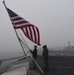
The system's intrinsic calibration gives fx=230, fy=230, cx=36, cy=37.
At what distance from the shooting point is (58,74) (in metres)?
13.9

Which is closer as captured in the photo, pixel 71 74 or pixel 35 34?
pixel 71 74

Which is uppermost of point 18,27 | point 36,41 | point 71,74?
point 18,27

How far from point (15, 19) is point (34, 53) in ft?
9.33

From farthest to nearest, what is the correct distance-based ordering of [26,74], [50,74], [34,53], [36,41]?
1. [34,53]
2. [36,41]
3. [50,74]
4. [26,74]

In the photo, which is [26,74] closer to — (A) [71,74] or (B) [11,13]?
(A) [71,74]

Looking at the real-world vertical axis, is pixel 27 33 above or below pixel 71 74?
above

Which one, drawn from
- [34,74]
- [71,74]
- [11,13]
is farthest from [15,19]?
[71,74]

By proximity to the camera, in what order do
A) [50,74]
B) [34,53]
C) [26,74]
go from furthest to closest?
[34,53] → [50,74] → [26,74]

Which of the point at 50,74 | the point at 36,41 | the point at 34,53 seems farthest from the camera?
the point at 34,53

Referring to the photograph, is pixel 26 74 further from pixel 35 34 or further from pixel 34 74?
pixel 35 34

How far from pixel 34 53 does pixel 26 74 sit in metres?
4.42

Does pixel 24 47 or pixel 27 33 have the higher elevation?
pixel 27 33

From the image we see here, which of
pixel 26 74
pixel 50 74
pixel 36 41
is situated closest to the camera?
pixel 26 74

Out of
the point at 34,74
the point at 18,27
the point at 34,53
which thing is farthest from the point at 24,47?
the point at 34,74
